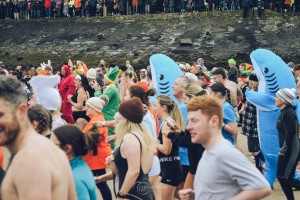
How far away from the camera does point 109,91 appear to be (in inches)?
408

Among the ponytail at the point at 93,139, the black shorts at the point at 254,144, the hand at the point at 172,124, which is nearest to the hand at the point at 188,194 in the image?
the ponytail at the point at 93,139

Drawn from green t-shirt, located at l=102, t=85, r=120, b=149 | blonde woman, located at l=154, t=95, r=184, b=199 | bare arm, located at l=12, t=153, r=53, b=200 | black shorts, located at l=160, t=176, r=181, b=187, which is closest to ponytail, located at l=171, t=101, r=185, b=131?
blonde woman, located at l=154, t=95, r=184, b=199

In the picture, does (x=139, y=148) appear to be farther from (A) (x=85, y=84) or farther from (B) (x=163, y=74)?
(A) (x=85, y=84)

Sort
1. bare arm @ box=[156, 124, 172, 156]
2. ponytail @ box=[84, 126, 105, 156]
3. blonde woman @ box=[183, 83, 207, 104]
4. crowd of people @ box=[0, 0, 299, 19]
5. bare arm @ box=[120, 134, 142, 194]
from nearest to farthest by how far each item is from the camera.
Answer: ponytail @ box=[84, 126, 105, 156] < bare arm @ box=[120, 134, 142, 194] < bare arm @ box=[156, 124, 172, 156] < blonde woman @ box=[183, 83, 207, 104] < crowd of people @ box=[0, 0, 299, 19]

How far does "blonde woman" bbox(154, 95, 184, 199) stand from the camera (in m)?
6.99

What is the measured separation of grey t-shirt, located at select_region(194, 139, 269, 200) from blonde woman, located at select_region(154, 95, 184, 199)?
2.88 metres

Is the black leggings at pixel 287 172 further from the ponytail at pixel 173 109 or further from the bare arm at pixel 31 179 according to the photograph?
the bare arm at pixel 31 179

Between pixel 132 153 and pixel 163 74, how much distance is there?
450cm

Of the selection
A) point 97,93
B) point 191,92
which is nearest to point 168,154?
point 191,92

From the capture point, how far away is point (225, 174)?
3957 millimetres

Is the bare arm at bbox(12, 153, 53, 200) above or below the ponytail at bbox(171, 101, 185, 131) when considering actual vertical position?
above

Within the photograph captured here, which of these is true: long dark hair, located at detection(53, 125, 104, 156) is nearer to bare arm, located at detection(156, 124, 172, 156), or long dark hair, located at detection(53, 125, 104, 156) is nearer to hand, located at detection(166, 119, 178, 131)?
hand, located at detection(166, 119, 178, 131)

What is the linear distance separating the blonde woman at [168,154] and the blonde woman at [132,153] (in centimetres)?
118

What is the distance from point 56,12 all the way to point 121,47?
6.51 metres
